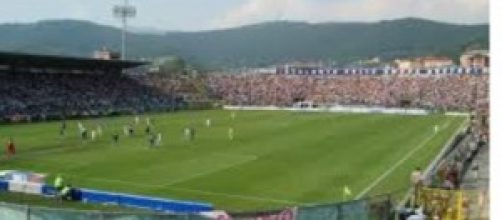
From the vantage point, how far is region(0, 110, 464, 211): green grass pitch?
33562 mm

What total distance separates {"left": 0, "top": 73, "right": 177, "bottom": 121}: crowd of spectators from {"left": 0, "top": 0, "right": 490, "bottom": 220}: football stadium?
0.80ft

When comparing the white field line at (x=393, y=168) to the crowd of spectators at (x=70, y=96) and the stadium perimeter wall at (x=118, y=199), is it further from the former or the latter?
the crowd of spectators at (x=70, y=96)

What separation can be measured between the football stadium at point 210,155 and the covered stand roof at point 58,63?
27 cm

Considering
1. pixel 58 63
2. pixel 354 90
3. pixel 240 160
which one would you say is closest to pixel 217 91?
pixel 354 90

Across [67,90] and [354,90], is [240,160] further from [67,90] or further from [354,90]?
[354,90]

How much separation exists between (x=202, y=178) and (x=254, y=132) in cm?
2896

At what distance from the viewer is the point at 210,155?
4675 cm

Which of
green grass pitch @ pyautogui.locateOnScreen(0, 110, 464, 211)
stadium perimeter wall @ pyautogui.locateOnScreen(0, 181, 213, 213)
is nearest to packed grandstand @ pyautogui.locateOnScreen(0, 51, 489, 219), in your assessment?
green grass pitch @ pyautogui.locateOnScreen(0, 110, 464, 211)

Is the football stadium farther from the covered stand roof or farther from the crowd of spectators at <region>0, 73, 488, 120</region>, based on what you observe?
the crowd of spectators at <region>0, 73, 488, 120</region>

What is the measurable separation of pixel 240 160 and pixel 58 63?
5591cm

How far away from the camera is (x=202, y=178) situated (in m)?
36.9
